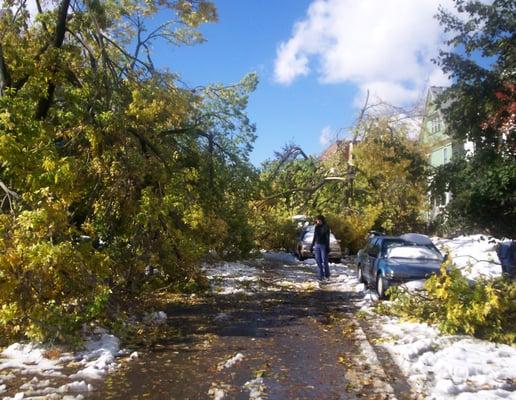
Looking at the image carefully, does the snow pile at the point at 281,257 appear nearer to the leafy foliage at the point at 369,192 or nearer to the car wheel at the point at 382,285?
the leafy foliage at the point at 369,192

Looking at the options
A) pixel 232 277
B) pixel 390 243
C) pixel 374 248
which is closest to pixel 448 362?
pixel 390 243

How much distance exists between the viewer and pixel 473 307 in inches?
311

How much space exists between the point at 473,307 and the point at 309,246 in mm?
16835

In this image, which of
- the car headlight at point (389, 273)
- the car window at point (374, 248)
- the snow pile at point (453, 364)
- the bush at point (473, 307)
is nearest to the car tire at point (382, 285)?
the car headlight at point (389, 273)

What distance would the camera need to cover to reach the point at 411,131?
1173 inches

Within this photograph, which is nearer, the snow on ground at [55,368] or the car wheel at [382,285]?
the snow on ground at [55,368]

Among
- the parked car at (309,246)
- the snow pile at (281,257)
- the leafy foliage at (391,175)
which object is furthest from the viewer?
the leafy foliage at (391,175)

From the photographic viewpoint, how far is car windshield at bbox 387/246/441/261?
13.3m

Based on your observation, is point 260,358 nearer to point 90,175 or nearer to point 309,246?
point 90,175

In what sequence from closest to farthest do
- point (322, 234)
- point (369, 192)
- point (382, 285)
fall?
point (382, 285) < point (322, 234) < point (369, 192)

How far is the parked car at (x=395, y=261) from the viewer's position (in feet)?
40.2

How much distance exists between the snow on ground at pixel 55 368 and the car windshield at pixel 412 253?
7.68 metres

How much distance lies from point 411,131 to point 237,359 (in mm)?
24834

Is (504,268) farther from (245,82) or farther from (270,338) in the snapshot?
(245,82)
